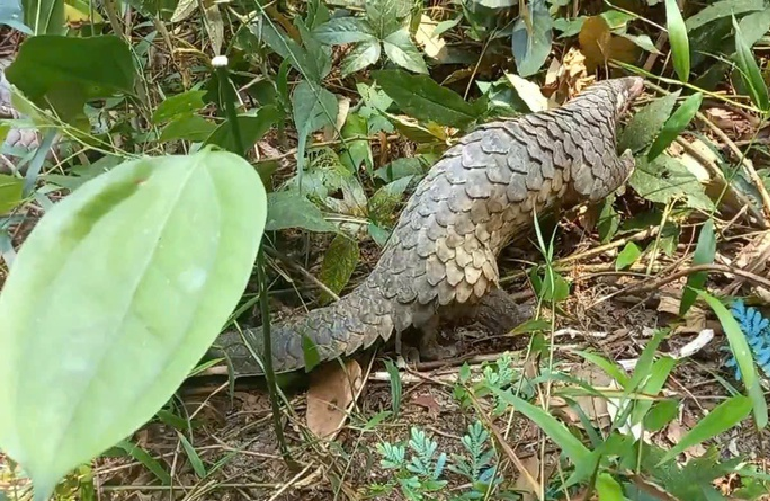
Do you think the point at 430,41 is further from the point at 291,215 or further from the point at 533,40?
the point at 291,215

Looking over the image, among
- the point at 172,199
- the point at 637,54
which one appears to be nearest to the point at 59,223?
the point at 172,199

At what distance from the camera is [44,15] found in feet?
3.31

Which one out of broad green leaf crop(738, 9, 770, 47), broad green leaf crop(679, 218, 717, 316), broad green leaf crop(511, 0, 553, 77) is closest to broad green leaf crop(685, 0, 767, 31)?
broad green leaf crop(738, 9, 770, 47)

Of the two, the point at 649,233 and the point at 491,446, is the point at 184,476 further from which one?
the point at 649,233

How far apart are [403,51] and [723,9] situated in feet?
2.35

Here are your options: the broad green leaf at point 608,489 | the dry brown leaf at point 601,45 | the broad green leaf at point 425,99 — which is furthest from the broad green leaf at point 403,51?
the broad green leaf at point 608,489

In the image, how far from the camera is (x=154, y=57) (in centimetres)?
174

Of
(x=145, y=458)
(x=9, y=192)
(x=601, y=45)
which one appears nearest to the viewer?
(x=9, y=192)

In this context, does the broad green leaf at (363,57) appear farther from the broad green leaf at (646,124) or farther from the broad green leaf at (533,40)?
the broad green leaf at (646,124)

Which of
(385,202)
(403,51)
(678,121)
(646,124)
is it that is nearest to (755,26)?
(646,124)

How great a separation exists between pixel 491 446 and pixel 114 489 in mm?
550

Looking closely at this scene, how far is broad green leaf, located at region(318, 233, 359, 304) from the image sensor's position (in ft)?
4.34

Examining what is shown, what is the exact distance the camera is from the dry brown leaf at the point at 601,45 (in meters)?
1.59

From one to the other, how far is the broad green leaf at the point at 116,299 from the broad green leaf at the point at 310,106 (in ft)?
2.67
